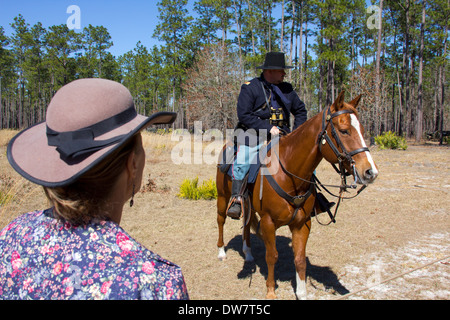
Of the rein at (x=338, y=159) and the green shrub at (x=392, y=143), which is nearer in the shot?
the rein at (x=338, y=159)

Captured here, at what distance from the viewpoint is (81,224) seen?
0.93 meters

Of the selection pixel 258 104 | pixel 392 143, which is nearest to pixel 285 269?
pixel 258 104

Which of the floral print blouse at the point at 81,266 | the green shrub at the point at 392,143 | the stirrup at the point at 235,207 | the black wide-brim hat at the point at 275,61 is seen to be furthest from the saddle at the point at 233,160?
the green shrub at the point at 392,143

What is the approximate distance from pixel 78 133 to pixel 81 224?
0.93ft

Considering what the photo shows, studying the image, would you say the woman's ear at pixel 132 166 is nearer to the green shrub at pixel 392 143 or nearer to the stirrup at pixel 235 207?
the stirrup at pixel 235 207

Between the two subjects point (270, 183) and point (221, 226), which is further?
point (221, 226)

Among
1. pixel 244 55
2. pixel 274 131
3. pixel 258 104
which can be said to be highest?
pixel 244 55

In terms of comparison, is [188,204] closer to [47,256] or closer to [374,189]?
[374,189]

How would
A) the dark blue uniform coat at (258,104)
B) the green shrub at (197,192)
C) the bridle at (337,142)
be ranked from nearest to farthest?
the bridle at (337,142)
the dark blue uniform coat at (258,104)
the green shrub at (197,192)

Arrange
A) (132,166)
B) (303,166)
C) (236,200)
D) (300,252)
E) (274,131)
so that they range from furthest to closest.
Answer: (236,200) → (274,131) → (300,252) → (303,166) → (132,166)

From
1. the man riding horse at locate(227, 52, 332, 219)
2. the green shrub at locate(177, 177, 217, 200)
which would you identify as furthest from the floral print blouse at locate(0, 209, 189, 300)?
the green shrub at locate(177, 177, 217, 200)

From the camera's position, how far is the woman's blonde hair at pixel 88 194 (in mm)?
920

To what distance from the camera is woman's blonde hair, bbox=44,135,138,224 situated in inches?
36.2

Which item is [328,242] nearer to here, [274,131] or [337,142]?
[274,131]
